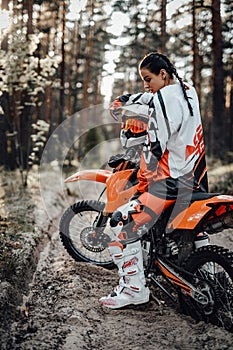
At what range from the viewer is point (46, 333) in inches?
130

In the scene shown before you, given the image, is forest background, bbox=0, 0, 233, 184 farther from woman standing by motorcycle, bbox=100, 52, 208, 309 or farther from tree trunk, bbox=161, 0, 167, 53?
woman standing by motorcycle, bbox=100, 52, 208, 309

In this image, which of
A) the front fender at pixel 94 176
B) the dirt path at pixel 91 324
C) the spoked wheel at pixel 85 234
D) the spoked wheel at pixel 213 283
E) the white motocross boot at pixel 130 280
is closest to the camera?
the dirt path at pixel 91 324

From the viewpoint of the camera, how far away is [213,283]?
351 cm

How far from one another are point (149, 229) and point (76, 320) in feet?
3.45

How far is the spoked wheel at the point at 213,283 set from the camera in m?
3.41

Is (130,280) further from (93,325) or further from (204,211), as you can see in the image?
(204,211)

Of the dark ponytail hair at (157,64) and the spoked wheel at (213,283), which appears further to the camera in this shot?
the dark ponytail hair at (157,64)

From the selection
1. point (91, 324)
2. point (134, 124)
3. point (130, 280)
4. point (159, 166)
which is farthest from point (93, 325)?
point (134, 124)

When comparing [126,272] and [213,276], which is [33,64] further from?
[213,276]

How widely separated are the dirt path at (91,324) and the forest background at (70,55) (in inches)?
168

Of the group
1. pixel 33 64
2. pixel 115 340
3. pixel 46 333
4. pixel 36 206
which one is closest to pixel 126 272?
pixel 115 340

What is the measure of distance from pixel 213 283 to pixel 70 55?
26638 millimetres

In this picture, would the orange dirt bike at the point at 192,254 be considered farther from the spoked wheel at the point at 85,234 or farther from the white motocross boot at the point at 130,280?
the spoked wheel at the point at 85,234

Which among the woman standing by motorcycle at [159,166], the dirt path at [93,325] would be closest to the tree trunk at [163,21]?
the woman standing by motorcycle at [159,166]
